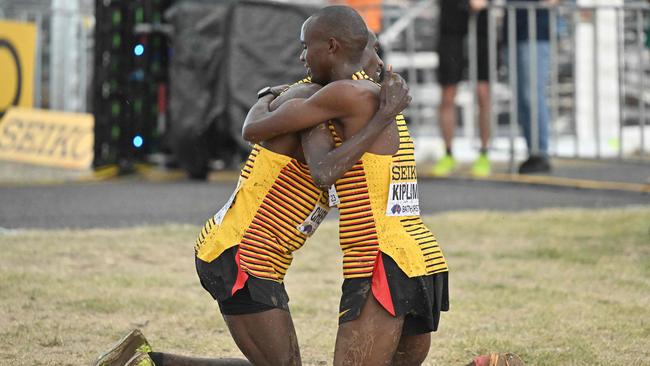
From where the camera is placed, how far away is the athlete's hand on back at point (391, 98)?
3.72 metres

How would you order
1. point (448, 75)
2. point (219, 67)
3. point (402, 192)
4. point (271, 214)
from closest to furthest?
point (402, 192) → point (271, 214) → point (448, 75) → point (219, 67)

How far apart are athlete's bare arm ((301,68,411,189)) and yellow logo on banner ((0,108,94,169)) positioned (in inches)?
376

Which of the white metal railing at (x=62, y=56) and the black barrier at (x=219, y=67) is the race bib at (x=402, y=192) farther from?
the white metal railing at (x=62, y=56)

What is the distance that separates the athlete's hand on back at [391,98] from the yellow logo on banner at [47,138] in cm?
960

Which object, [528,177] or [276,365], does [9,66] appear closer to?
[528,177]

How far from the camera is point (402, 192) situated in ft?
12.3

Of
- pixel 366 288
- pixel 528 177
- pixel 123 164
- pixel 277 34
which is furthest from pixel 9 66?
pixel 366 288

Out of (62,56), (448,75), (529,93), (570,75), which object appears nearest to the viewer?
(529,93)

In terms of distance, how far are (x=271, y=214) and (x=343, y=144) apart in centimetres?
37

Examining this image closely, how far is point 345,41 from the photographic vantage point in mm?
3791

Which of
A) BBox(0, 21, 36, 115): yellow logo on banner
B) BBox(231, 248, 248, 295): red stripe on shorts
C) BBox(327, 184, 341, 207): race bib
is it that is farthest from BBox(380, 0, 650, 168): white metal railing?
BBox(231, 248, 248, 295): red stripe on shorts

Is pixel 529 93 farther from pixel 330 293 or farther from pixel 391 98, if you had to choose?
pixel 391 98

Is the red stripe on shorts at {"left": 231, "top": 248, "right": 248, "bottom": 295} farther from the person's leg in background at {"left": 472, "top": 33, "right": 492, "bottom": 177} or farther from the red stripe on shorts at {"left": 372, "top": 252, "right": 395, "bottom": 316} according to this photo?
the person's leg in background at {"left": 472, "top": 33, "right": 492, "bottom": 177}

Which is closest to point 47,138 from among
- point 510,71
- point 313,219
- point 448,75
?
point 448,75
